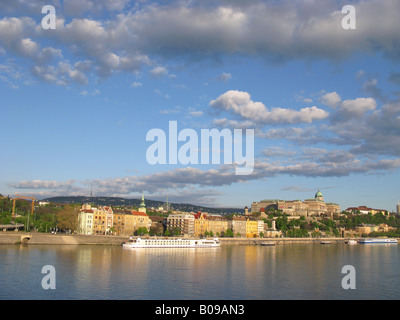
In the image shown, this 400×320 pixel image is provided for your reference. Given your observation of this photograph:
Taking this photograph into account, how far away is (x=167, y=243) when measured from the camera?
244ft

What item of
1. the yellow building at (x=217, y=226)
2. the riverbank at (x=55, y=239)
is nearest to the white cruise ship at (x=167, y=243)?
the riverbank at (x=55, y=239)

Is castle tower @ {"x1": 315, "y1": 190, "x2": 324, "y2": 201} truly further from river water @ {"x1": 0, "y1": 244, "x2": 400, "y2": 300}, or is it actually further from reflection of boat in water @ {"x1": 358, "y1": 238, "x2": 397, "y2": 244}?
river water @ {"x1": 0, "y1": 244, "x2": 400, "y2": 300}

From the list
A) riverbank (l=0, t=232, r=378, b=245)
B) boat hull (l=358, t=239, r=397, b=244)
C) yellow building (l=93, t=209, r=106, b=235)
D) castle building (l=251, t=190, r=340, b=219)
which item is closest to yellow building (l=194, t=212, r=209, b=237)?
yellow building (l=93, t=209, r=106, b=235)

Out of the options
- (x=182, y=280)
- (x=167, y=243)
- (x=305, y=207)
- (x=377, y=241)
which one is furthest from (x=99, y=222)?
(x=305, y=207)

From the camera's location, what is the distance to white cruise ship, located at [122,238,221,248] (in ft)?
232

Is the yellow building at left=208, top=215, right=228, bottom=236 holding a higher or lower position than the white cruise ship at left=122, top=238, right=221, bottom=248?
higher

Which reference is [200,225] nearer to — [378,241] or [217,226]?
[217,226]

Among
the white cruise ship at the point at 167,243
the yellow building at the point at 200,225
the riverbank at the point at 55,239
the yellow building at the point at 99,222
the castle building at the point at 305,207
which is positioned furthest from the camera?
the castle building at the point at 305,207

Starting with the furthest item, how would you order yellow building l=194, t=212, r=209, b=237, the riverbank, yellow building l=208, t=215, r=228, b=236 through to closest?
yellow building l=208, t=215, r=228, b=236 < yellow building l=194, t=212, r=209, b=237 < the riverbank

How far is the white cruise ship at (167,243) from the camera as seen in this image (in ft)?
232

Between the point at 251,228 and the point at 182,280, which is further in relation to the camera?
the point at 251,228

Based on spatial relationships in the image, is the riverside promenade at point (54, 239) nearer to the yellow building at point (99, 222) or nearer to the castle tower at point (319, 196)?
the yellow building at point (99, 222)

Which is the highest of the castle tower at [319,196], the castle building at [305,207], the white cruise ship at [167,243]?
the castle tower at [319,196]
